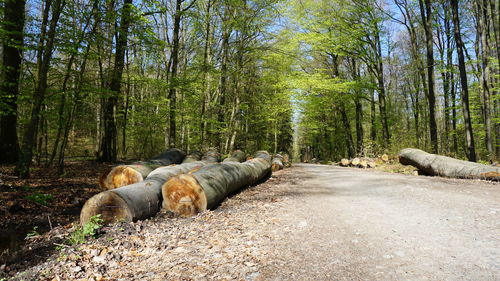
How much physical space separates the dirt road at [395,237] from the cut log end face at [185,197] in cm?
165

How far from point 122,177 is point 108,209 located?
2.59 m

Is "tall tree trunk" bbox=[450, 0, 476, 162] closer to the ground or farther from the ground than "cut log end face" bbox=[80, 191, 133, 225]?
farther from the ground

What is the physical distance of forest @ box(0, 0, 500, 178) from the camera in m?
9.54

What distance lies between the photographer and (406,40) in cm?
2686

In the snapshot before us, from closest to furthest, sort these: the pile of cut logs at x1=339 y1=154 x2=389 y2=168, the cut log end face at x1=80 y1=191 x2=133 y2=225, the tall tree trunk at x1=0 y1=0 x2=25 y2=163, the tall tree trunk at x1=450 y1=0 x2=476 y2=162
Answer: the cut log end face at x1=80 y1=191 x2=133 y2=225 → the tall tree trunk at x1=0 y1=0 x2=25 y2=163 → the tall tree trunk at x1=450 y1=0 x2=476 y2=162 → the pile of cut logs at x1=339 y1=154 x2=389 y2=168

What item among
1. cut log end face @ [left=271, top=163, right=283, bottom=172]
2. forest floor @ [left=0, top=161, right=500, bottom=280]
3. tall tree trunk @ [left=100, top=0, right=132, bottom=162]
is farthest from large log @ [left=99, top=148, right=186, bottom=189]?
cut log end face @ [left=271, top=163, right=283, bottom=172]

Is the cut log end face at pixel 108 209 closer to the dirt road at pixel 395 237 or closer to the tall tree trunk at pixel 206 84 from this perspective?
the dirt road at pixel 395 237

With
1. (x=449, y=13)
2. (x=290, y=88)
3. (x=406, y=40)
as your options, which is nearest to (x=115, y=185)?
(x=290, y=88)

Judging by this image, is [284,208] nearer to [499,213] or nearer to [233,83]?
[499,213]

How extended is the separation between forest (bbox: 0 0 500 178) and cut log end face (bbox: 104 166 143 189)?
293 cm

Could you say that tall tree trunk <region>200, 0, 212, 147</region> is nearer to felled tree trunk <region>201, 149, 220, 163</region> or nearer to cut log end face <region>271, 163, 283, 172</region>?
felled tree trunk <region>201, 149, 220, 163</region>

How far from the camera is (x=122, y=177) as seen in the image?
21.8ft

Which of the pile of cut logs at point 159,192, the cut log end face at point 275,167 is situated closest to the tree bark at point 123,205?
the pile of cut logs at point 159,192

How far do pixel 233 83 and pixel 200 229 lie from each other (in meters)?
12.6
